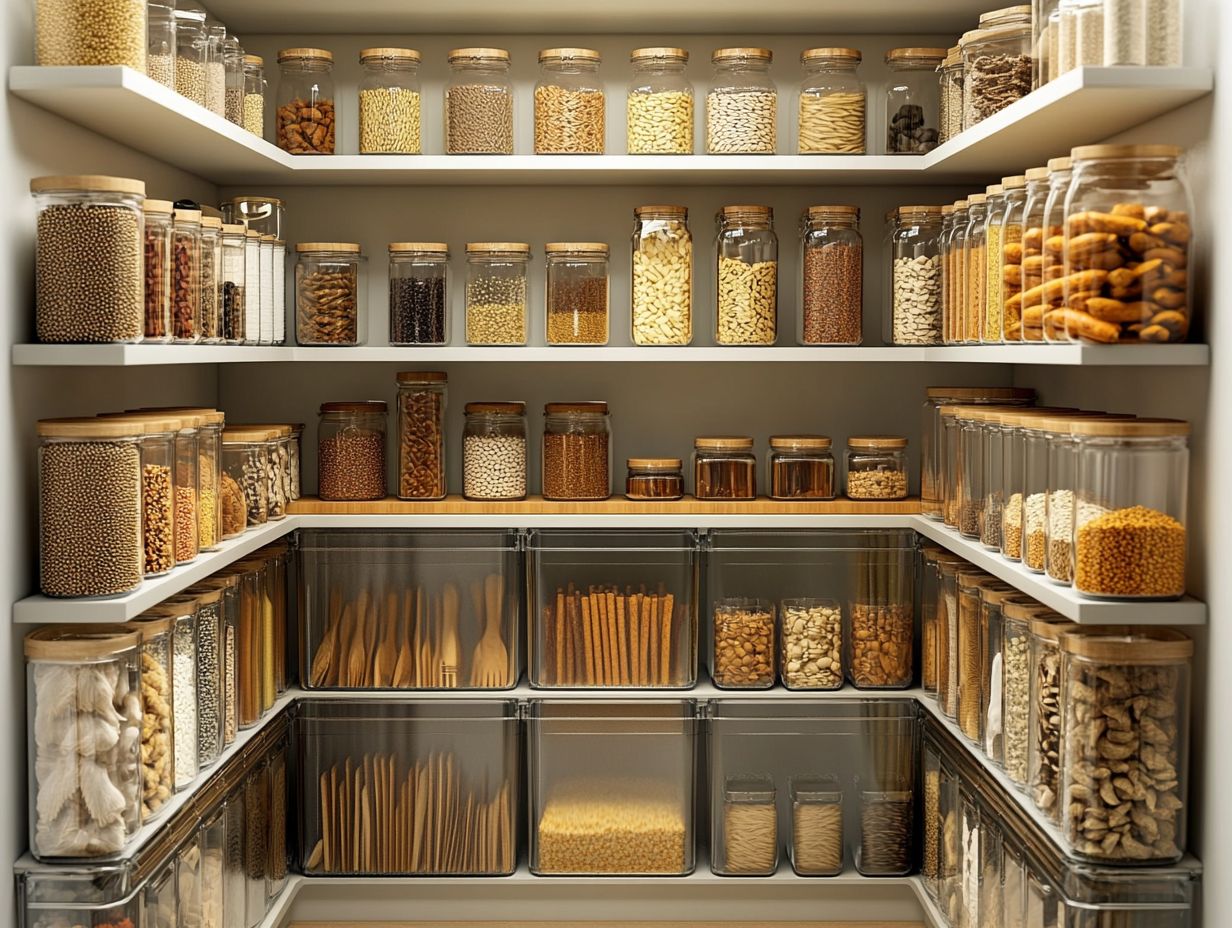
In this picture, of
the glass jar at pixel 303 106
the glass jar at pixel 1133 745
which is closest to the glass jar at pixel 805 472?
the glass jar at pixel 1133 745

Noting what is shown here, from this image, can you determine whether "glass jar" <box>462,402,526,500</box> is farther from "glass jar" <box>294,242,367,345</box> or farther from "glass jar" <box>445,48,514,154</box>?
"glass jar" <box>445,48,514,154</box>

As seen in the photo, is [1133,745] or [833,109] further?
[833,109]

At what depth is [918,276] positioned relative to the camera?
3.05 meters

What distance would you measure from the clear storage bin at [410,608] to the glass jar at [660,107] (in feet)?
3.19

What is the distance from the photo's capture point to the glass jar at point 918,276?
304 centimetres

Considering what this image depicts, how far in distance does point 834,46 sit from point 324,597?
1858mm

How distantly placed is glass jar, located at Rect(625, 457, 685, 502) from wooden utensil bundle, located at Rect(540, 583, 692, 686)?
23cm

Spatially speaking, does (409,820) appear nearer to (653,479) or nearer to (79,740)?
(653,479)

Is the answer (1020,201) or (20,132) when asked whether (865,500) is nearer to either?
(1020,201)

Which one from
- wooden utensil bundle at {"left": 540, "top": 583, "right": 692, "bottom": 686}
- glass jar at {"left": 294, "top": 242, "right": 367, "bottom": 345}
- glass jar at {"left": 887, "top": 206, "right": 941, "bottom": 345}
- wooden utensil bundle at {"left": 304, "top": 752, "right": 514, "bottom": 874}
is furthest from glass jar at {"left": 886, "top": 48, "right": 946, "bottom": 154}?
wooden utensil bundle at {"left": 304, "top": 752, "right": 514, "bottom": 874}

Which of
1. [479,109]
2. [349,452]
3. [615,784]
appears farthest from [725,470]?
[479,109]

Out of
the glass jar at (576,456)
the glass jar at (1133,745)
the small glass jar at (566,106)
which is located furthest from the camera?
the glass jar at (576,456)

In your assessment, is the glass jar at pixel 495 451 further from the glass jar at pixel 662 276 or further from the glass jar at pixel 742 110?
the glass jar at pixel 742 110

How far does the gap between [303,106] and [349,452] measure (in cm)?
82
